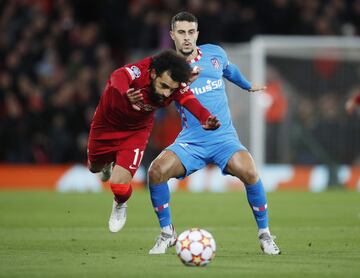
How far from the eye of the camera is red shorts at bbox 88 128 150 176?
1047 centimetres

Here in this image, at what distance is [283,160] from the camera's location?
20.5 m

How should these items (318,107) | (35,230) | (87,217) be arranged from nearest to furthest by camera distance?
(35,230), (87,217), (318,107)

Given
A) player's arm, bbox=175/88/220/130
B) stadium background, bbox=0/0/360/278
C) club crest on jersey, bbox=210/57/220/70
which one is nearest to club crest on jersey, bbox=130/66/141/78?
player's arm, bbox=175/88/220/130

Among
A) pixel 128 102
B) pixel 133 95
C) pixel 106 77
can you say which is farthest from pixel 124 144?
pixel 106 77

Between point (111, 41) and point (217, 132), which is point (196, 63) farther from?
point (111, 41)

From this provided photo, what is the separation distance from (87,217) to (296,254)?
213 inches

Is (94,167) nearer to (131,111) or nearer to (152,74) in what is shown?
(131,111)

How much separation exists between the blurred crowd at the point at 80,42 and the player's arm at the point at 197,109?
415 inches

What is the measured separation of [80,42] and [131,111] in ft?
37.0

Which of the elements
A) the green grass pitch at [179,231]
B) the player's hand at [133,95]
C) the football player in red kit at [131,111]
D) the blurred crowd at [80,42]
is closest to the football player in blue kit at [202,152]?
the green grass pitch at [179,231]

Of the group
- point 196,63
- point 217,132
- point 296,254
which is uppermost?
point 196,63

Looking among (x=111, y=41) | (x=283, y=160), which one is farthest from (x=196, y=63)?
(x=111, y=41)

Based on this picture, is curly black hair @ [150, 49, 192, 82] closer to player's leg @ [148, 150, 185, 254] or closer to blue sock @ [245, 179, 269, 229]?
player's leg @ [148, 150, 185, 254]

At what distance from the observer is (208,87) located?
1002cm
